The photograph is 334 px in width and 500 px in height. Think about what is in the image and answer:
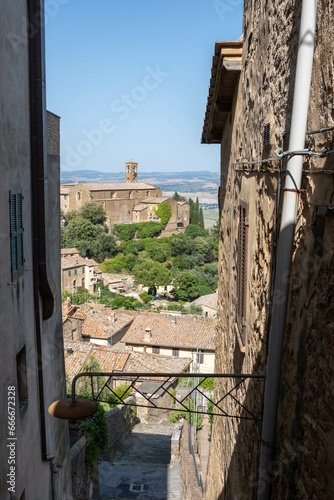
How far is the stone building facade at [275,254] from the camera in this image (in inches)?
107

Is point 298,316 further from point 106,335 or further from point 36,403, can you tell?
point 106,335

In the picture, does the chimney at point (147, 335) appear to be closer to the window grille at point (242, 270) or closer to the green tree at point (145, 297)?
the green tree at point (145, 297)

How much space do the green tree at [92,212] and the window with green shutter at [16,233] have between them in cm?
7161

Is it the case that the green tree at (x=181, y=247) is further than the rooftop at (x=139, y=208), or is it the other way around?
the rooftop at (x=139, y=208)

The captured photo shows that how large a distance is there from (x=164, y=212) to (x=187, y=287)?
3283cm

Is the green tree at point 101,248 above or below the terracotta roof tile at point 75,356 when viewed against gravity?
below

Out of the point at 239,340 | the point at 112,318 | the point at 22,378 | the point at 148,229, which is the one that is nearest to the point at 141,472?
the point at 22,378

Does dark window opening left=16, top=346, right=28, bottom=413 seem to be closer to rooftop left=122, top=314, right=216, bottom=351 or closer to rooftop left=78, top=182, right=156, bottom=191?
rooftop left=122, top=314, right=216, bottom=351

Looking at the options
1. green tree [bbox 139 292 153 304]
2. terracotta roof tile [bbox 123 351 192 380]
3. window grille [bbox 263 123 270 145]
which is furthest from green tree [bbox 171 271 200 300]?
window grille [bbox 263 123 270 145]

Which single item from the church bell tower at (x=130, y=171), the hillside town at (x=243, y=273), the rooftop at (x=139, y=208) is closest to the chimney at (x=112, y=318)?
the hillside town at (x=243, y=273)

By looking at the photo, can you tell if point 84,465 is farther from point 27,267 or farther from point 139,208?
point 139,208

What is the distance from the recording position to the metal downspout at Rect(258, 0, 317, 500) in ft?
9.70

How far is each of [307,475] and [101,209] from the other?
78469 millimetres

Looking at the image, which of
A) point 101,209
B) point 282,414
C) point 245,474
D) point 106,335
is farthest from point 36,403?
point 101,209
